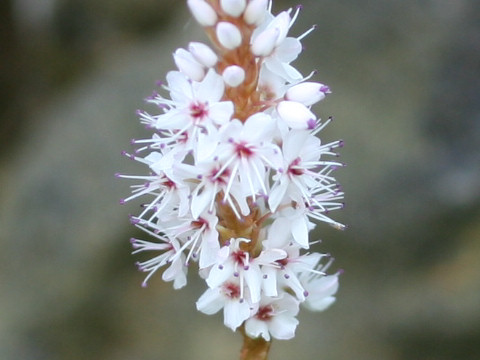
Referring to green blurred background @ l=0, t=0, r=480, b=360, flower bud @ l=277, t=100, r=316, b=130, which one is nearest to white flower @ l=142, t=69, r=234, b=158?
flower bud @ l=277, t=100, r=316, b=130

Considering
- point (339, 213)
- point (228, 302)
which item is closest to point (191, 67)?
point (228, 302)

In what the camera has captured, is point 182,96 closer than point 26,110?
Yes

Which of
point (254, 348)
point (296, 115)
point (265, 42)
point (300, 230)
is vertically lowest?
point (254, 348)

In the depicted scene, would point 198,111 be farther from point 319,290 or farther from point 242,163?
point 319,290

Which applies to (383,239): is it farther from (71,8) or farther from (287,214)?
(71,8)

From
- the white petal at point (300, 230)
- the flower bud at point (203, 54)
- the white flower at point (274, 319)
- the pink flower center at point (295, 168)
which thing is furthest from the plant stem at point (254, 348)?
the flower bud at point (203, 54)

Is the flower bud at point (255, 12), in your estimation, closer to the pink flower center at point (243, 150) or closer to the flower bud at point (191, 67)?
the flower bud at point (191, 67)

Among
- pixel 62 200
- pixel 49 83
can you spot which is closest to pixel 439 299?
pixel 62 200
